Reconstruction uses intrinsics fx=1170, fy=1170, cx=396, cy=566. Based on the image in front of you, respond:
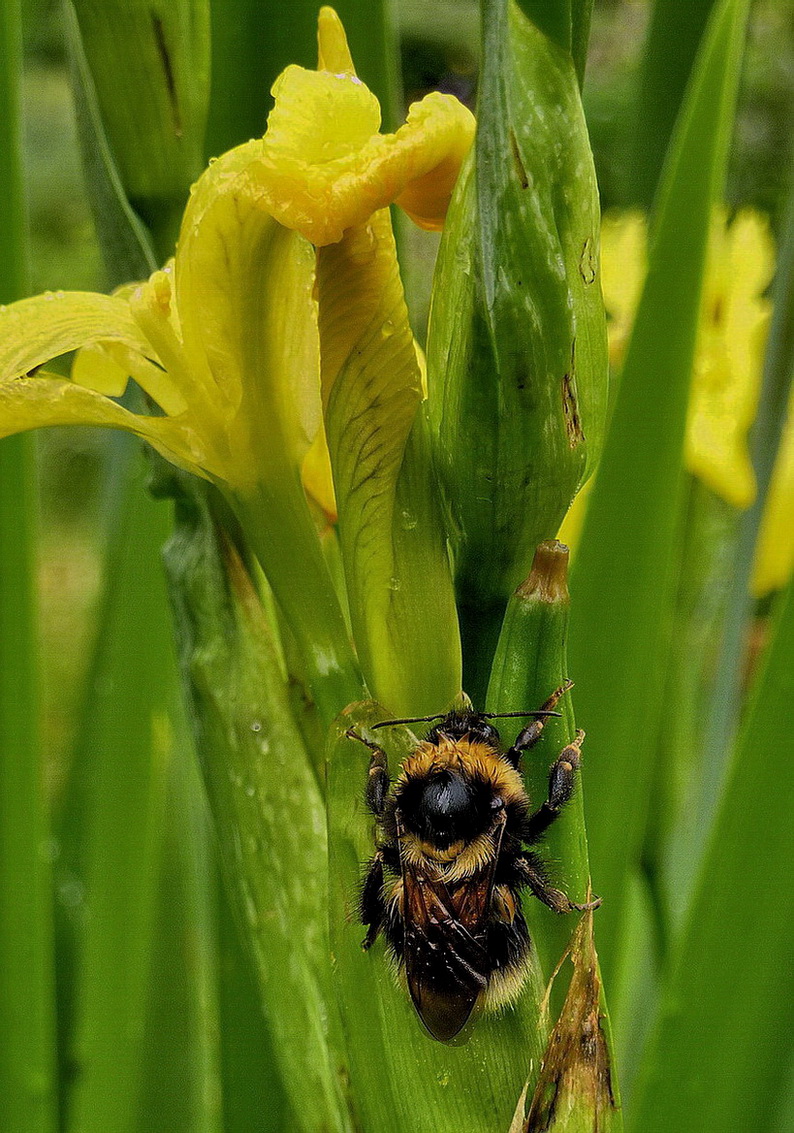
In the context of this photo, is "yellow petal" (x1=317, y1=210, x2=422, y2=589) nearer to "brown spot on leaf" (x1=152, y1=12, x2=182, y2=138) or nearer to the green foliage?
the green foliage

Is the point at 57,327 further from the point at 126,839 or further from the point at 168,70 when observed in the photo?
the point at 126,839

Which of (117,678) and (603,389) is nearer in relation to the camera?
(603,389)

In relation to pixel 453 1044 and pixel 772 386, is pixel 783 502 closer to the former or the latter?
pixel 772 386

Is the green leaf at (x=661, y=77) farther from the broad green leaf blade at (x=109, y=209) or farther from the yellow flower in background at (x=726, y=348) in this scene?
the broad green leaf blade at (x=109, y=209)

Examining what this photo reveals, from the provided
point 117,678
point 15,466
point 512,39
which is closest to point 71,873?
point 117,678

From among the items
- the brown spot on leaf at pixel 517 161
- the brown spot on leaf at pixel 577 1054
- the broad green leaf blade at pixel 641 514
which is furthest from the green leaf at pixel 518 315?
the broad green leaf blade at pixel 641 514

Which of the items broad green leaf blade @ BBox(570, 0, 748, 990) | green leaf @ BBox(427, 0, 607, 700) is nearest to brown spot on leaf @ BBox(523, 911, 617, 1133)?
green leaf @ BBox(427, 0, 607, 700)

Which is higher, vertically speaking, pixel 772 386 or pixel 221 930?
pixel 772 386
